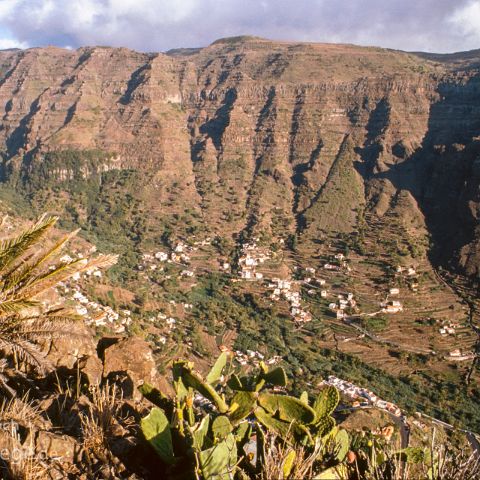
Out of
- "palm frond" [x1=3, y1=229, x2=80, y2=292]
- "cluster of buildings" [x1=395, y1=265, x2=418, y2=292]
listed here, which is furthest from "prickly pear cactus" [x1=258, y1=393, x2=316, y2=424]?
"cluster of buildings" [x1=395, y1=265, x2=418, y2=292]

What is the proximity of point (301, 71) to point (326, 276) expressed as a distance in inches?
3003

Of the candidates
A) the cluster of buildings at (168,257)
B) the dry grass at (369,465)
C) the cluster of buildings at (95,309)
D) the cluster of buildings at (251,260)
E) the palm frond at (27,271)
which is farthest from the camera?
the cluster of buildings at (168,257)

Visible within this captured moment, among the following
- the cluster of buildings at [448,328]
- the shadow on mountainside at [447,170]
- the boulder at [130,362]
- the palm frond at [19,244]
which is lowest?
the cluster of buildings at [448,328]

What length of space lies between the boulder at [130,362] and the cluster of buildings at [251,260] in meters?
50.9

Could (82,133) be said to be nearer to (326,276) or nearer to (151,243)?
(151,243)

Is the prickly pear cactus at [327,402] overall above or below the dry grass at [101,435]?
above

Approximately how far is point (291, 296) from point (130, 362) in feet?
151

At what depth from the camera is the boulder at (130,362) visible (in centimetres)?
612

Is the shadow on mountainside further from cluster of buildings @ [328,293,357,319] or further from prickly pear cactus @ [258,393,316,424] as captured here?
prickly pear cactus @ [258,393,316,424]

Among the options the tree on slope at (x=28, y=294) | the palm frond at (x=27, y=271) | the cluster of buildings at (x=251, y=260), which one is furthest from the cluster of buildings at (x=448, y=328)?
the palm frond at (x=27, y=271)

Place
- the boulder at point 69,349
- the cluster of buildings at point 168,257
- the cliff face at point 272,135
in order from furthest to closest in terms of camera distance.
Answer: the cliff face at point 272,135
the cluster of buildings at point 168,257
the boulder at point 69,349

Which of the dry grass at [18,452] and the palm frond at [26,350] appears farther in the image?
the palm frond at [26,350]

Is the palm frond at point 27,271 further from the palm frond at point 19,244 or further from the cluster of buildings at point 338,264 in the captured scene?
the cluster of buildings at point 338,264

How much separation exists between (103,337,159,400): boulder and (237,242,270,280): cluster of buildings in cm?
5088
